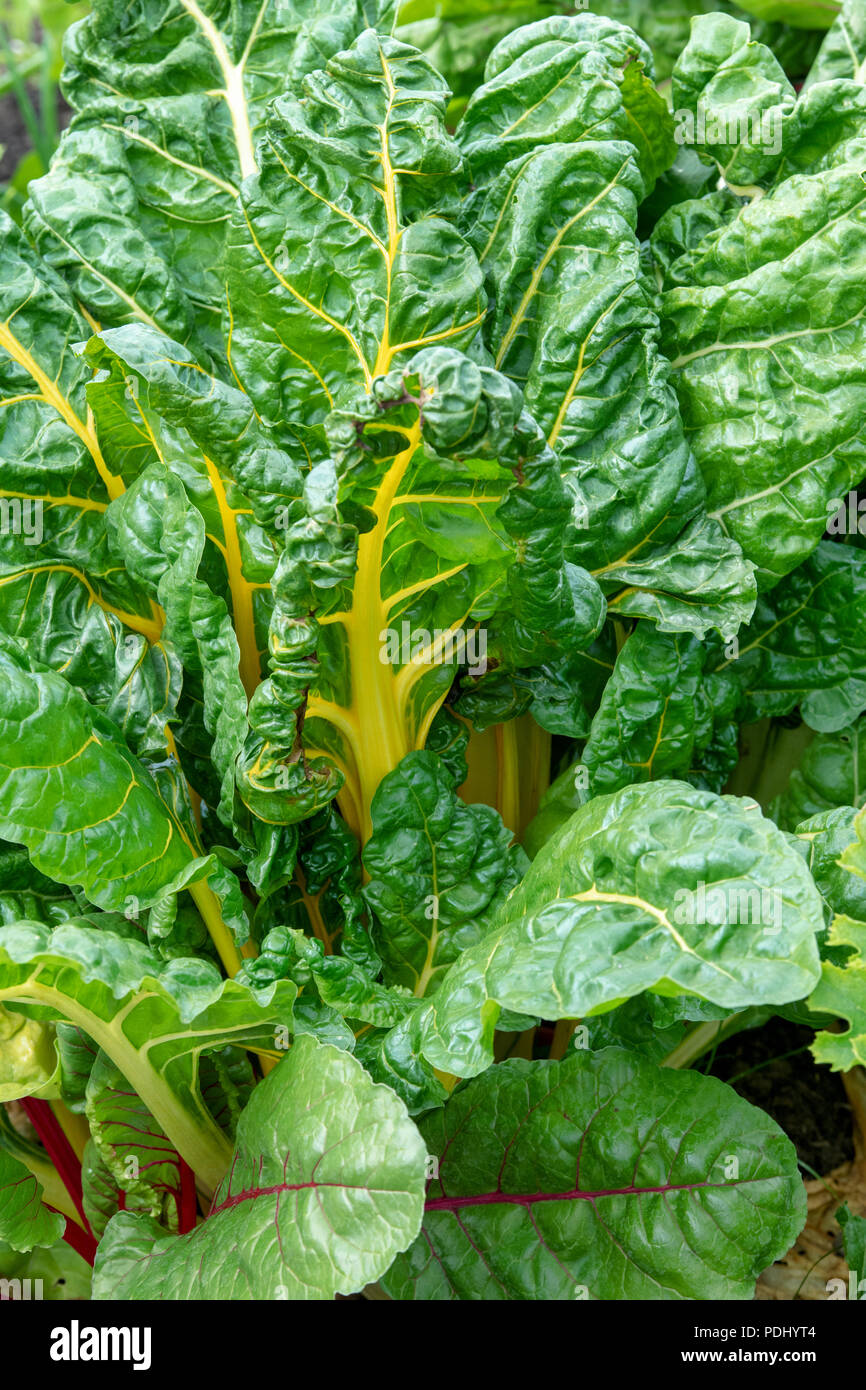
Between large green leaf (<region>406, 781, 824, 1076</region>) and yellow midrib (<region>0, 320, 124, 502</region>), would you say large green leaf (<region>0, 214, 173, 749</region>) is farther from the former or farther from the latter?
large green leaf (<region>406, 781, 824, 1076</region>)

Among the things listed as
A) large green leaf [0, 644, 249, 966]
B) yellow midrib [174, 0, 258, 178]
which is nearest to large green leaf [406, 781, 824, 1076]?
large green leaf [0, 644, 249, 966]

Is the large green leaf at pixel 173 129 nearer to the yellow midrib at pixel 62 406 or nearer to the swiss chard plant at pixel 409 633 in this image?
the swiss chard plant at pixel 409 633

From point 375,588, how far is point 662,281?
2.16 ft

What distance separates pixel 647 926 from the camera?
121 centimetres

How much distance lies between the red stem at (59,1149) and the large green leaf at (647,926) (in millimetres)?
659

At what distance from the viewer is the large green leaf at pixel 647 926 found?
1.13m

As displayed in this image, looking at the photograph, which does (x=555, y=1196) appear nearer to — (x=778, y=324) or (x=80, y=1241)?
(x=80, y=1241)

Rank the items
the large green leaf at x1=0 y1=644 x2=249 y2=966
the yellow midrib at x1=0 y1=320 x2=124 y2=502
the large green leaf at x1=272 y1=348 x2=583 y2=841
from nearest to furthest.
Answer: the large green leaf at x1=272 y1=348 x2=583 y2=841 < the large green leaf at x1=0 y1=644 x2=249 y2=966 < the yellow midrib at x1=0 y1=320 x2=124 y2=502

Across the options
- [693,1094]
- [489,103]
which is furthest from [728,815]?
[489,103]

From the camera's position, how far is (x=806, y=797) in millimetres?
1800

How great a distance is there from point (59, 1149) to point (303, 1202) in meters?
0.64

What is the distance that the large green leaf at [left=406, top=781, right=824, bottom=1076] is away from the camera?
1133 mm
